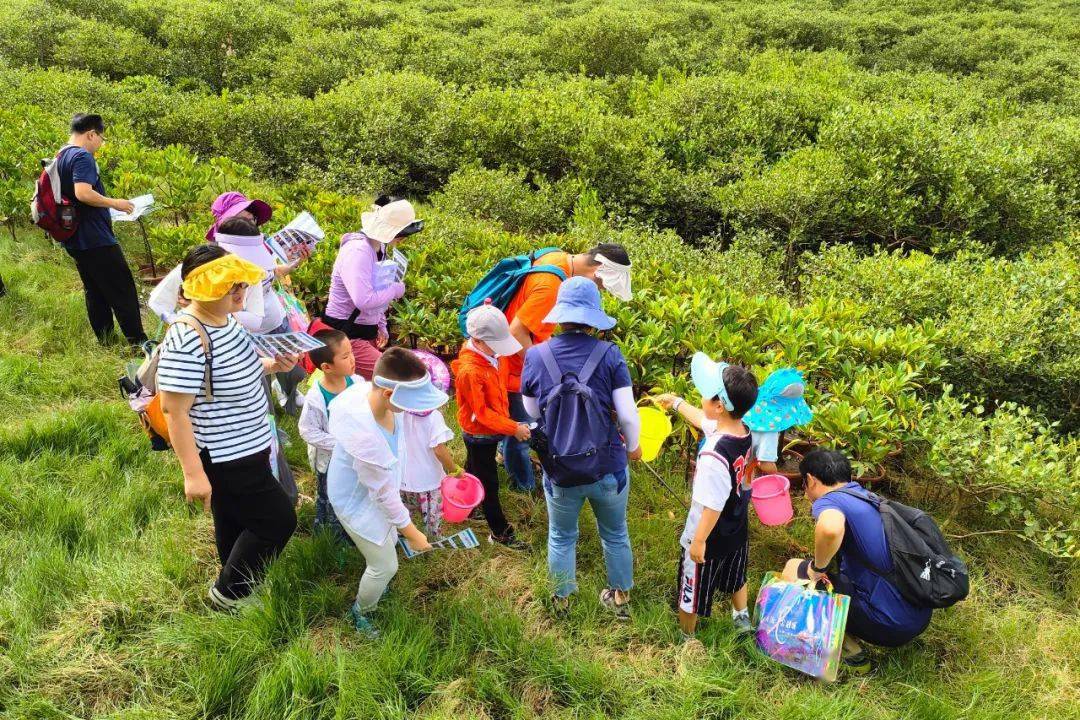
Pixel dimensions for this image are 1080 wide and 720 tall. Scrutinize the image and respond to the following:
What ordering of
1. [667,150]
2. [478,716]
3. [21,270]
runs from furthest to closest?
[667,150]
[21,270]
[478,716]

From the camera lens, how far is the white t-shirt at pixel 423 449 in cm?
335

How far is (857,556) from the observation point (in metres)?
3.25

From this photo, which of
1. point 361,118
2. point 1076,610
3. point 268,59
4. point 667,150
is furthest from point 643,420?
point 268,59

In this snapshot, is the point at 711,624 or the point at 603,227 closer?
the point at 711,624

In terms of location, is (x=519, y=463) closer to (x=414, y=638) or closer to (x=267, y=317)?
(x=414, y=638)

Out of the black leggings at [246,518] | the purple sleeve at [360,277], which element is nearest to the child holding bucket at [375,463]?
the black leggings at [246,518]

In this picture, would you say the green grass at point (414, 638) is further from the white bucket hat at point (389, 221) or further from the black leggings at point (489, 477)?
the white bucket hat at point (389, 221)

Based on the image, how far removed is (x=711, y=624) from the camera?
11.3 feet

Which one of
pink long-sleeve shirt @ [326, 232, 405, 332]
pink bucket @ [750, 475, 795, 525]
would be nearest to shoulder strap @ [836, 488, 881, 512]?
pink bucket @ [750, 475, 795, 525]

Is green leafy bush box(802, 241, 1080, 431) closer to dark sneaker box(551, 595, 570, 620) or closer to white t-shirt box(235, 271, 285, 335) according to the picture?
dark sneaker box(551, 595, 570, 620)

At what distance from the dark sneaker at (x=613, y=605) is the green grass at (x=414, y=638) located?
54mm

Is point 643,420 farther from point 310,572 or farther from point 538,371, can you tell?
point 310,572

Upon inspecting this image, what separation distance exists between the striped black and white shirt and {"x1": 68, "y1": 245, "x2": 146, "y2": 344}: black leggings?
2.84 meters

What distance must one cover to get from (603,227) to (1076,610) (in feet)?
17.1
